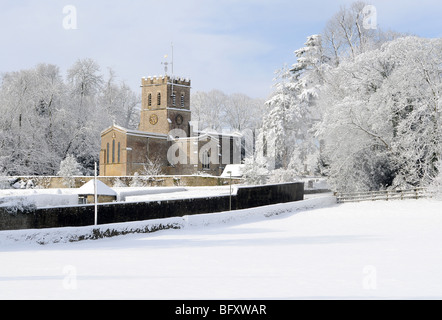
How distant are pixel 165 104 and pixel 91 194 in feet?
124

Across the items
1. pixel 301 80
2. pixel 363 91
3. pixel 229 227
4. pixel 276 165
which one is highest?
pixel 301 80

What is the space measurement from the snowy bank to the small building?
863cm

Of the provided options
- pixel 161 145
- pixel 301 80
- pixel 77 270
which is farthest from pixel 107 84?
pixel 77 270

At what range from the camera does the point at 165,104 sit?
63938mm

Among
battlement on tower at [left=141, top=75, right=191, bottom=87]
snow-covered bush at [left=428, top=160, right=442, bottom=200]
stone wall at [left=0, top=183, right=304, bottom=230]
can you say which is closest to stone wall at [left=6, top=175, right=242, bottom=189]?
stone wall at [left=0, top=183, right=304, bottom=230]

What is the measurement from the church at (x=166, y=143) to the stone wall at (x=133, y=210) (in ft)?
79.0

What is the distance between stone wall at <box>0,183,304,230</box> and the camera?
18.2 metres

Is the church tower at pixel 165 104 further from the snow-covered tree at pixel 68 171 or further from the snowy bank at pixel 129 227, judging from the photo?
the snowy bank at pixel 129 227

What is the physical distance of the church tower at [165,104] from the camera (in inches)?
2517

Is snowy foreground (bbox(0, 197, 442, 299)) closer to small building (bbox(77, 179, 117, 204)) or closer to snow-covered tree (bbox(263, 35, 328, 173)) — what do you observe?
small building (bbox(77, 179, 117, 204))

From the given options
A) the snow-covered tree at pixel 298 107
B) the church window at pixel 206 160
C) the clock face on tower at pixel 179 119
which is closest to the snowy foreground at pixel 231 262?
the snow-covered tree at pixel 298 107

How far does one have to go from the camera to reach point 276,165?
54.6m

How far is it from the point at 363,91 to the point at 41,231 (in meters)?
25.5
